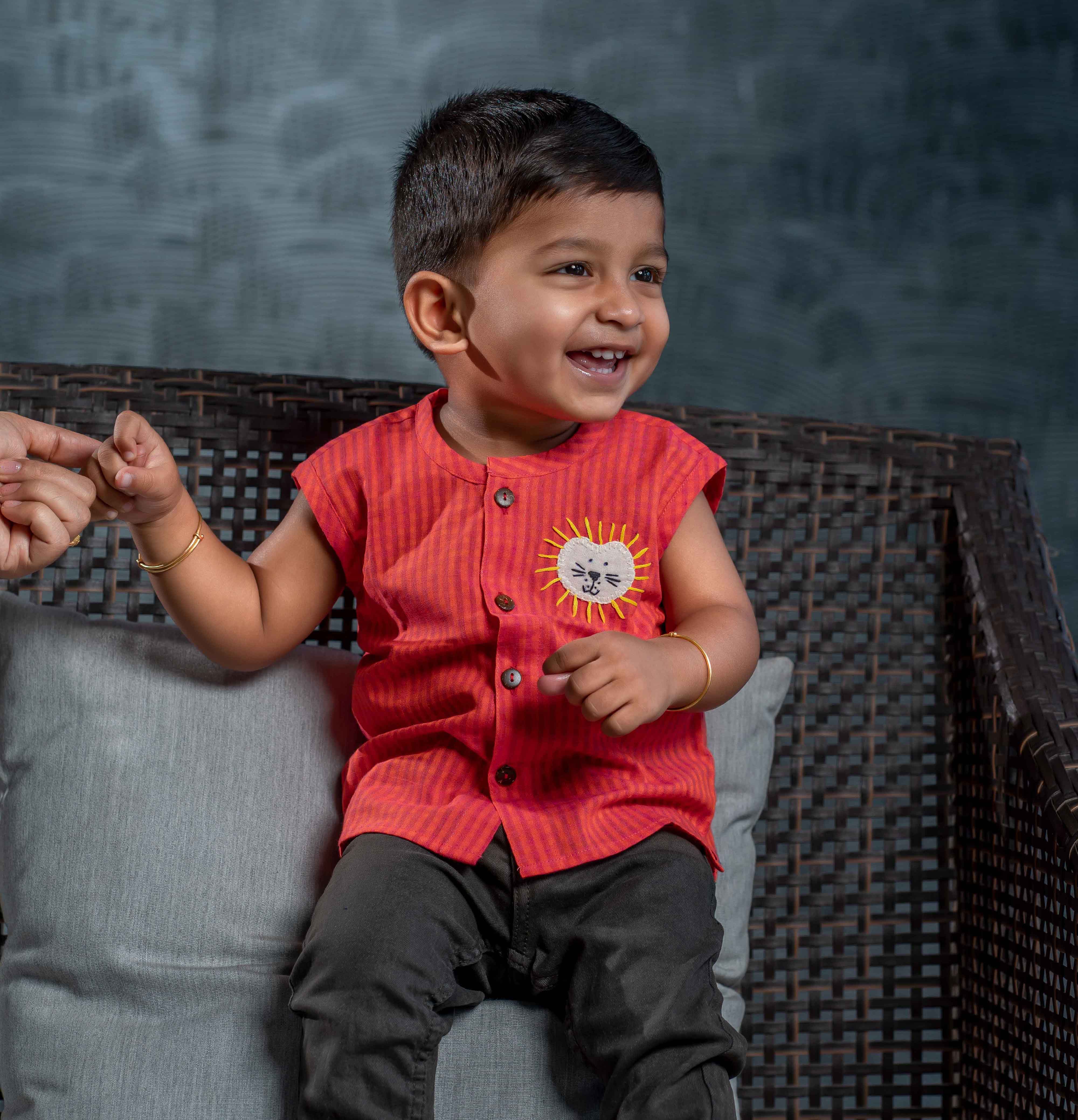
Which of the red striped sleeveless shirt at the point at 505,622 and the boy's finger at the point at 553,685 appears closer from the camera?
the boy's finger at the point at 553,685

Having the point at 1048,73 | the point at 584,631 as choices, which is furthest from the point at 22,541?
the point at 1048,73

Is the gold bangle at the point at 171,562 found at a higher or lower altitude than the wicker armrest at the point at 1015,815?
higher

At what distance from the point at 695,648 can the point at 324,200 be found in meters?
0.94

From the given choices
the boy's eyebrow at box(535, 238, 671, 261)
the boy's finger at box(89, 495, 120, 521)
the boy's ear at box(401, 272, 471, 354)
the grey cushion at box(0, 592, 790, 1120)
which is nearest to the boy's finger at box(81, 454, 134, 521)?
the boy's finger at box(89, 495, 120, 521)

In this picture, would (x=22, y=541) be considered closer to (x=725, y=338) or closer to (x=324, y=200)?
(x=324, y=200)

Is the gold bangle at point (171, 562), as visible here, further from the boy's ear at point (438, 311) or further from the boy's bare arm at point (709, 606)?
the boy's bare arm at point (709, 606)

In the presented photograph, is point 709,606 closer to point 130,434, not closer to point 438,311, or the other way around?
point 438,311

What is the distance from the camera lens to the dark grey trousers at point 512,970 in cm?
76

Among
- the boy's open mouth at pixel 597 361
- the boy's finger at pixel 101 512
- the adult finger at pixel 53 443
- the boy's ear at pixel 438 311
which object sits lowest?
the boy's finger at pixel 101 512

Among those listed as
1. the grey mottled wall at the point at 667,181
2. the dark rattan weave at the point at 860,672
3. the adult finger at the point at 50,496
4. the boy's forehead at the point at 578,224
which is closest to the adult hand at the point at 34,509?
the adult finger at the point at 50,496

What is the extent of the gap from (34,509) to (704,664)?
1.60 ft

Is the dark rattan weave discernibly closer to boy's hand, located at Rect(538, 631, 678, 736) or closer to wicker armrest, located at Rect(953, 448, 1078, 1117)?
wicker armrest, located at Rect(953, 448, 1078, 1117)

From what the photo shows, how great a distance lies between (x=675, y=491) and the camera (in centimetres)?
97

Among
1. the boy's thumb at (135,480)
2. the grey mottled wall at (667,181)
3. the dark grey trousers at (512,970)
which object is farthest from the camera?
the grey mottled wall at (667,181)
